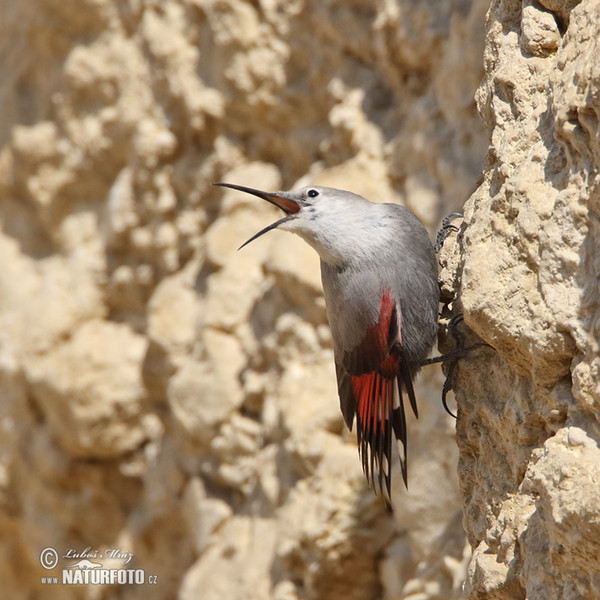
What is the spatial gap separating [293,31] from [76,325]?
1.92 metres

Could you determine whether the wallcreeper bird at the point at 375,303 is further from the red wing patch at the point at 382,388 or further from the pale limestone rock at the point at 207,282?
the pale limestone rock at the point at 207,282

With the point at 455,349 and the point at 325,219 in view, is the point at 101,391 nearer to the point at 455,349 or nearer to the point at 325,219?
the point at 325,219

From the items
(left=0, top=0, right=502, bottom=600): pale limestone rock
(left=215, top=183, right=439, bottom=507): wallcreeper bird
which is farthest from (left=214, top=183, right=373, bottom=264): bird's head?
(left=0, top=0, right=502, bottom=600): pale limestone rock

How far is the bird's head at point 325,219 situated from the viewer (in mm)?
2539

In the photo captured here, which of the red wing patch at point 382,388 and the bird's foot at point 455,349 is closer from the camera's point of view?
the bird's foot at point 455,349

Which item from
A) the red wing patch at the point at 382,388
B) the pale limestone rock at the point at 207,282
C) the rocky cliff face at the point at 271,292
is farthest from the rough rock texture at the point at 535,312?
the pale limestone rock at the point at 207,282

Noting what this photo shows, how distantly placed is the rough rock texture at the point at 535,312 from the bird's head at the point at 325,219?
0.51 m

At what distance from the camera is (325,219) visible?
2588 mm

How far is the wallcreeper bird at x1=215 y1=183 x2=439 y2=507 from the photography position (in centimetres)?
234

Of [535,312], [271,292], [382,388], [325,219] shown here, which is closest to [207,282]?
[271,292]

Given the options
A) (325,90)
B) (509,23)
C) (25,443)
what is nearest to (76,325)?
(25,443)

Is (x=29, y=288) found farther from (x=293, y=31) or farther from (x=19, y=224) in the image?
(x=293, y=31)

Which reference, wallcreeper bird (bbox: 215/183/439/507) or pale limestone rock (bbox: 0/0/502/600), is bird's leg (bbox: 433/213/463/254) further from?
pale limestone rock (bbox: 0/0/502/600)

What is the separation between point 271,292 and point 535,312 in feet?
7.10
